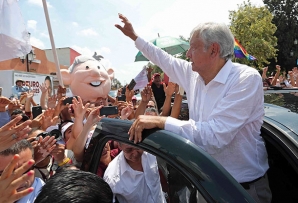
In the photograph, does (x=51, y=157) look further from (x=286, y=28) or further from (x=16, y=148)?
(x=286, y=28)

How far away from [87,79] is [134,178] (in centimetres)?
280

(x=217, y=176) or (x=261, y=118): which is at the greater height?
(x=261, y=118)

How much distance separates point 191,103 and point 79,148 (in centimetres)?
82

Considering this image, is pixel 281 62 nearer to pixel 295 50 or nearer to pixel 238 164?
pixel 295 50

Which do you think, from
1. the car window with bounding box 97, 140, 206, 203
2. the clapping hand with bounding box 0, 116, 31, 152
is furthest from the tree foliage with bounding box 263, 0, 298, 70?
the clapping hand with bounding box 0, 116, 31, 152

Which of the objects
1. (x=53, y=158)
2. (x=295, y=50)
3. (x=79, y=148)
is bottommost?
(x=53, y=158)

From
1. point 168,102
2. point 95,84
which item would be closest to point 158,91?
point 95,84

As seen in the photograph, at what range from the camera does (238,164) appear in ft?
5.15

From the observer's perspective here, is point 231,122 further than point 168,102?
No

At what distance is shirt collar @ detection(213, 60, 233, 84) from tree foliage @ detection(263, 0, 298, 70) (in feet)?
106

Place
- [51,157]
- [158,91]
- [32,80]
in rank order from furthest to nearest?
[32,80], [158,91], [51,157]

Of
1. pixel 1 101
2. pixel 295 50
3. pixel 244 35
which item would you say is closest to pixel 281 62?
pixel 295 50

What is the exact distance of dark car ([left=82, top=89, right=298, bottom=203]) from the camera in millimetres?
1009

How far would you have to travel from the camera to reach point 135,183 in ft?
5.40
